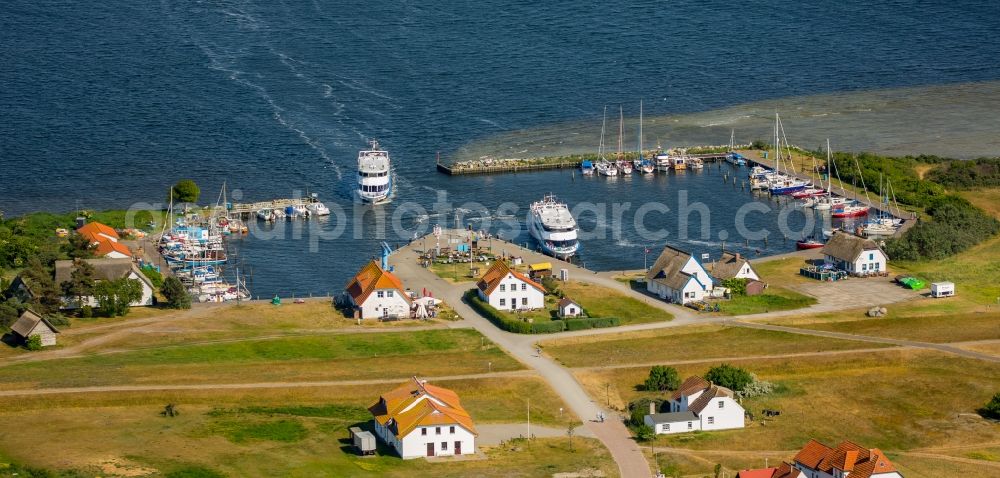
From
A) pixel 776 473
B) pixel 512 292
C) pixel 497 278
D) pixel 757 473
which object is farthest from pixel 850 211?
pixel 757 473

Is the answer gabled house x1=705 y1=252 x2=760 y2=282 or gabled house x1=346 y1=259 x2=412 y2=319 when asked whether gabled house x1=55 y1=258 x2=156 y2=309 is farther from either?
gabled house x1=705 y1=252 x2=760 y2=282

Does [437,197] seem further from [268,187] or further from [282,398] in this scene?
[282,398]

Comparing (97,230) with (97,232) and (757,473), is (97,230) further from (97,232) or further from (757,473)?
(757,473)

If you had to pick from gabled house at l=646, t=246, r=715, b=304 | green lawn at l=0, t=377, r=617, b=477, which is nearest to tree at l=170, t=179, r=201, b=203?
gabled house at l=646, t=246, r=715, b=304

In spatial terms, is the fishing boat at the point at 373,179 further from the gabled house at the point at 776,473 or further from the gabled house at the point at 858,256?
the gabled house at the point at 776,473

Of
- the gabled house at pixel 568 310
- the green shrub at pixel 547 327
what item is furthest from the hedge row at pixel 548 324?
the gabled house at pixel 568 310

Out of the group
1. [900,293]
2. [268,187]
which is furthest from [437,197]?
[900,293]
